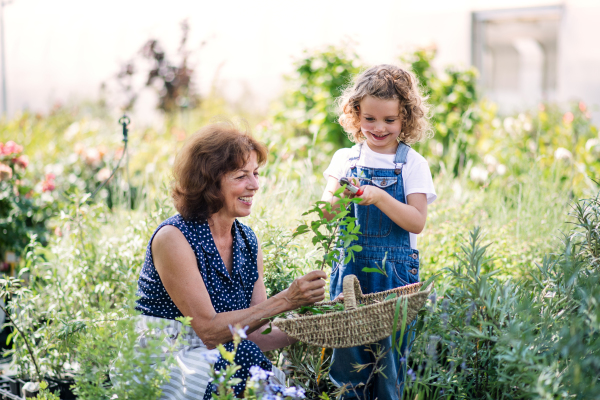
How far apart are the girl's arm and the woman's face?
0.43 m

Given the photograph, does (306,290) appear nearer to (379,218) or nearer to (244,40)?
(379,218)

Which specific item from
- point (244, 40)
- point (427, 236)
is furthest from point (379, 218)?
point (244, 40)

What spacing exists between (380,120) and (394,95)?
12 centimetres

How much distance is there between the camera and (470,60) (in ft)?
26.7

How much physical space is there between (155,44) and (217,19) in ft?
6.97

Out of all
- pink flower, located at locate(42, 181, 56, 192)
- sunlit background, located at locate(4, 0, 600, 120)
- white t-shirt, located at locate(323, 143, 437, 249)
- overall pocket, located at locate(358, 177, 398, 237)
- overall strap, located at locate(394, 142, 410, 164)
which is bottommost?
pink flower, located at locate(42, 181, 56, 192)

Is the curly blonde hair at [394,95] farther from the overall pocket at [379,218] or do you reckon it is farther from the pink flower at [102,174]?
the pink flower at [102,174]

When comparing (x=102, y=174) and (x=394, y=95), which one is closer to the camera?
(x=394, y=95)

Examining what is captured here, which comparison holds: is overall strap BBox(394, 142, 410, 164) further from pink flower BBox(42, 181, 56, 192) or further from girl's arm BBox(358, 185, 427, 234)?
pink flower BBox(42, 181, 56, 192)

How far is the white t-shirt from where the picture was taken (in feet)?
7.09

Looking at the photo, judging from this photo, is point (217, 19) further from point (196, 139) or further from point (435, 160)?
point (196, 139)

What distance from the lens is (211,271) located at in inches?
80.7

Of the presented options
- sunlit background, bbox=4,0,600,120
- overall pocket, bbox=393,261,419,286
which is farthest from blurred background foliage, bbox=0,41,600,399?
sunlit background, bbox=4,0,600,120

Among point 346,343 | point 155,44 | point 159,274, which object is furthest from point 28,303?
point 155,44
